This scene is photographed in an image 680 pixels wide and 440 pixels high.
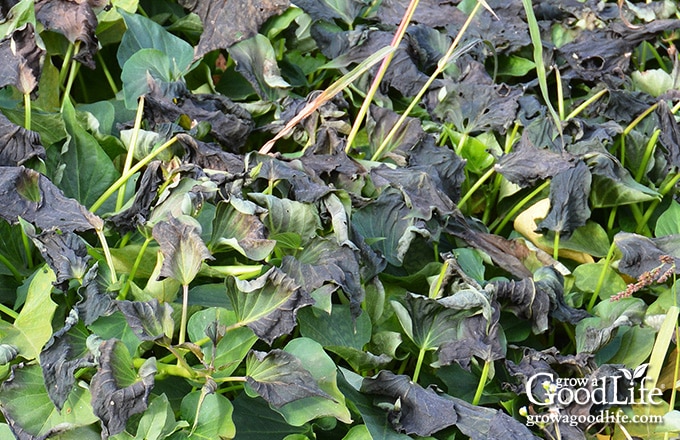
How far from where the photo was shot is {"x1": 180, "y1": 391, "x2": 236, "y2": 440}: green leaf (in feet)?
3.16

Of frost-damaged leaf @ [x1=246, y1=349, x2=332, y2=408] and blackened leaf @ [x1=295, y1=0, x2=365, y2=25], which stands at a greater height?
blackened leaf @ [x1=295, y1=0, x2=365, y2=25]

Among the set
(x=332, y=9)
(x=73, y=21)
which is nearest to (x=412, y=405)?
(x=73, y=21)

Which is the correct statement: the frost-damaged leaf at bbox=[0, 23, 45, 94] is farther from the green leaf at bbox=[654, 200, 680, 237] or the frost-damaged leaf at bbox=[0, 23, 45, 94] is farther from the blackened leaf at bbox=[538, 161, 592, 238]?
the green leaf at bbox=[654, 200, 680, 237]

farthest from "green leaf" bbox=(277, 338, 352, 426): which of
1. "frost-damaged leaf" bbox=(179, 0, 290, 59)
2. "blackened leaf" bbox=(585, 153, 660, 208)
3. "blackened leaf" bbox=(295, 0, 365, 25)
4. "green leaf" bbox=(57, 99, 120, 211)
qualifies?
"blackened leaf" bbox=(295, 0, 365, 25)

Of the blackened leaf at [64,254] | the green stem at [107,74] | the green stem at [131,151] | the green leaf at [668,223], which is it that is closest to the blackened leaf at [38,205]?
the blackened leaf at [64,254]

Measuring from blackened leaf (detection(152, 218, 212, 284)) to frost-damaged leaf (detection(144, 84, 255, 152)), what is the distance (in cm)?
45

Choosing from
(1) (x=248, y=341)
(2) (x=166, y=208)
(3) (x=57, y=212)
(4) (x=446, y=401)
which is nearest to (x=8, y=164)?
(3) (x=57, y=212)

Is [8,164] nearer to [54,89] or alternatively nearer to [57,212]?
[57,212]

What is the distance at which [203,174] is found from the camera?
1.19 m

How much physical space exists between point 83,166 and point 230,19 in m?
0.50

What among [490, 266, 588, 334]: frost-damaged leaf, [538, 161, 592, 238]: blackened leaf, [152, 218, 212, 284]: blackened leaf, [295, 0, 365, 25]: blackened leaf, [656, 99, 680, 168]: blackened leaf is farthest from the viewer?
[295, 0, 365, 25]: blackened leaf

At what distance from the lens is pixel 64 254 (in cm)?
104

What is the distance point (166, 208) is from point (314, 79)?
0.80 m

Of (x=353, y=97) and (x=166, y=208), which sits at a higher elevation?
(x=166, y=208)
